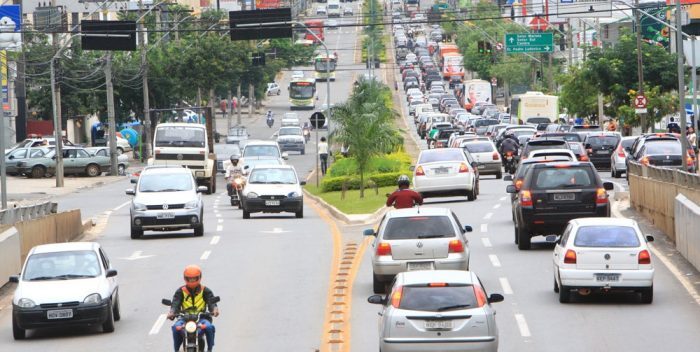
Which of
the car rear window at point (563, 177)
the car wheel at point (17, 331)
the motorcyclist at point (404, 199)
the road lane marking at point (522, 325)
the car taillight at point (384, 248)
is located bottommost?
the road lane marking at point (522, 325)

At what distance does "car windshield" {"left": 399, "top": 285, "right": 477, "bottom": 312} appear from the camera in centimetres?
1666

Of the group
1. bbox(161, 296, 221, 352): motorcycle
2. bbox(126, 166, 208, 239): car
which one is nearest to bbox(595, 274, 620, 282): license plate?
bbox(161, 296, 221, 352): motorcycle

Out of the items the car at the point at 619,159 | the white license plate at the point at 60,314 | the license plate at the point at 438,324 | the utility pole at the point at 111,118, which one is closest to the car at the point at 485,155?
the car at the point at 619,159

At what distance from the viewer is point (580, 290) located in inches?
909

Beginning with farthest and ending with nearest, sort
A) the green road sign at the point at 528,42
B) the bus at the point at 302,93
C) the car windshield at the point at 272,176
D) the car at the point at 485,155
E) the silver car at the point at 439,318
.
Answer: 1. the bus at the point at 302,93
2. the green road sign at the point at 528,42
3. the car at the point at 485,155
4. the car windshield at the point at 272,176
5. the silver car at the point at 439,318

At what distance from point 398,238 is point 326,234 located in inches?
520

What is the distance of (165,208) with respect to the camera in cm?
3647

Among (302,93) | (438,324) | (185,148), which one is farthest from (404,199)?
(302,93)

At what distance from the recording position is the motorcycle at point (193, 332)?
16.3 meters

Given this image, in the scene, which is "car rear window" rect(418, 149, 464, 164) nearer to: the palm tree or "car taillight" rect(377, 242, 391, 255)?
the palm tree

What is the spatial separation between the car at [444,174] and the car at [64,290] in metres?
20.8

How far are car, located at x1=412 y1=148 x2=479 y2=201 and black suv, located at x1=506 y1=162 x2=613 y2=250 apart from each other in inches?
519

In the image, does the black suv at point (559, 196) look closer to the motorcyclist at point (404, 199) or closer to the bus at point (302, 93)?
the motorcyclist at point (404, 199)

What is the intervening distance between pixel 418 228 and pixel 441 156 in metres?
19.8
